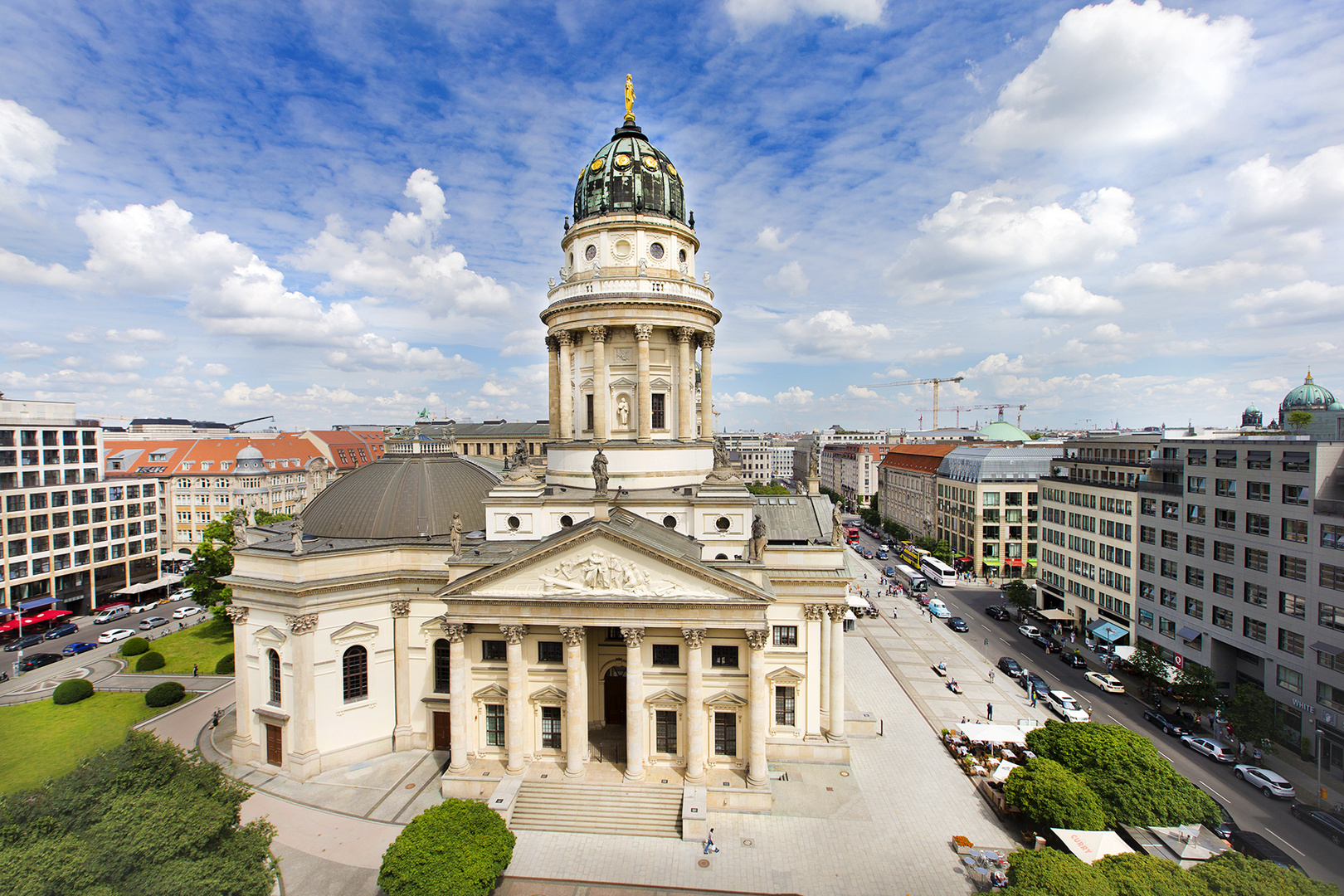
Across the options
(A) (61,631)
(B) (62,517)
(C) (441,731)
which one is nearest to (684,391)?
(C) (441,731)

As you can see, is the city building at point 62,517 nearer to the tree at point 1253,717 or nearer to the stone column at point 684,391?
the stone column at point 684,391

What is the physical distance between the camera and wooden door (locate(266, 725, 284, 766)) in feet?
109

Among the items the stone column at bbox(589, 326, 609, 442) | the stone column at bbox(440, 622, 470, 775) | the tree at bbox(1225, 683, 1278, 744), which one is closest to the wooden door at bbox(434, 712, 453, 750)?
the stone column at bbox(440, 622, 470, 775)

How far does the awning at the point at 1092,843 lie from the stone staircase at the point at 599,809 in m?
16.3

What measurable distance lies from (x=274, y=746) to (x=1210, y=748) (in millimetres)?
54108

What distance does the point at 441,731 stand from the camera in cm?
3538

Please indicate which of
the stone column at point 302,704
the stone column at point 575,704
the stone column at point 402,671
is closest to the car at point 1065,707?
the stone column at point 575,704

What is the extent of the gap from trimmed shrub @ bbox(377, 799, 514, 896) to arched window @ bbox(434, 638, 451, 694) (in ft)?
39.7

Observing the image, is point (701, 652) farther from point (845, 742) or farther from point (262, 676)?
point (262, 676)

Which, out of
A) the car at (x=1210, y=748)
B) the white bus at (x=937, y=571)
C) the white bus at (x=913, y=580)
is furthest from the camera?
the white bus at (x=937, y=571)


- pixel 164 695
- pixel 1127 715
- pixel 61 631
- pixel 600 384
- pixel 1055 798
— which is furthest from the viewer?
pixel 61 631

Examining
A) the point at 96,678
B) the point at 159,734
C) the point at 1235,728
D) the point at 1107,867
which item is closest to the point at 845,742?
the point at 1107,867

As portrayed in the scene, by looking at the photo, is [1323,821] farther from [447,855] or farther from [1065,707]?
[447,855]

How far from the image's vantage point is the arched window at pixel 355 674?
3381 centimetres
